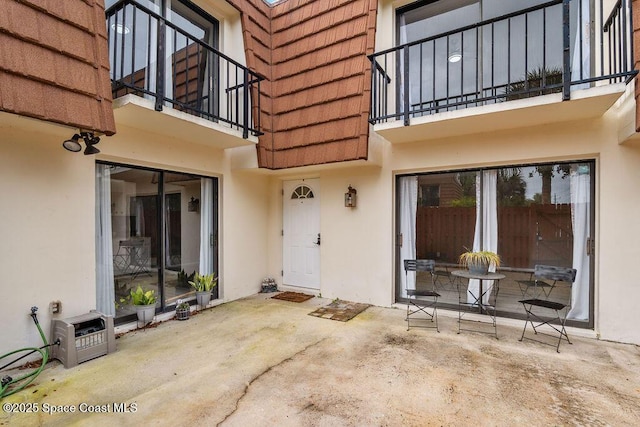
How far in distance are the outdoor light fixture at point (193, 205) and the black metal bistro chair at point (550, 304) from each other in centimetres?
489

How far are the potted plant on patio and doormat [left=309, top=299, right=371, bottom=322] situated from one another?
171cm

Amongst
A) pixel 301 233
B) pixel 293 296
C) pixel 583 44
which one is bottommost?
pixel 293 296

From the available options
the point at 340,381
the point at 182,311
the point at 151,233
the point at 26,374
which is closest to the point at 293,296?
the point at 182,311

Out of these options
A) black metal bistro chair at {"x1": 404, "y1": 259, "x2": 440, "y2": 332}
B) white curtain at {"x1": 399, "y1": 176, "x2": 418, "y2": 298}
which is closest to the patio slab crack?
black metal bistro chair at {"x1": 404, "y1": 259, "x2": 440, "y2": 332}

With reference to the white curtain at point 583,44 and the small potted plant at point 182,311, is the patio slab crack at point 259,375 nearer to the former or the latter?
the small potted plant at point 182,311

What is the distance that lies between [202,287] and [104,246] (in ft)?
5.06

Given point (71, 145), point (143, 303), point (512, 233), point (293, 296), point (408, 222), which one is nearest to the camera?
point (71, 145)

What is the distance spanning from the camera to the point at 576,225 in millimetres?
3986

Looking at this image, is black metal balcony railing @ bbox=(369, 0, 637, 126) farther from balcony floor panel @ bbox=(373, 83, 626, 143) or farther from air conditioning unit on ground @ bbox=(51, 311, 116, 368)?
air conditioning unit on ground @ bbox=(51, 311, 116, 368)

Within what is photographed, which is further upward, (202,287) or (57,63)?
(57,63)

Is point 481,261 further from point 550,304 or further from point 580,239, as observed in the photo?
point 580,239

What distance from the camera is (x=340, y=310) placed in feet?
16.1

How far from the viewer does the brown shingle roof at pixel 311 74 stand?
4750mm

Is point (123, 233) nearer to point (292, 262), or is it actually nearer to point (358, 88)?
point (292, 262)
